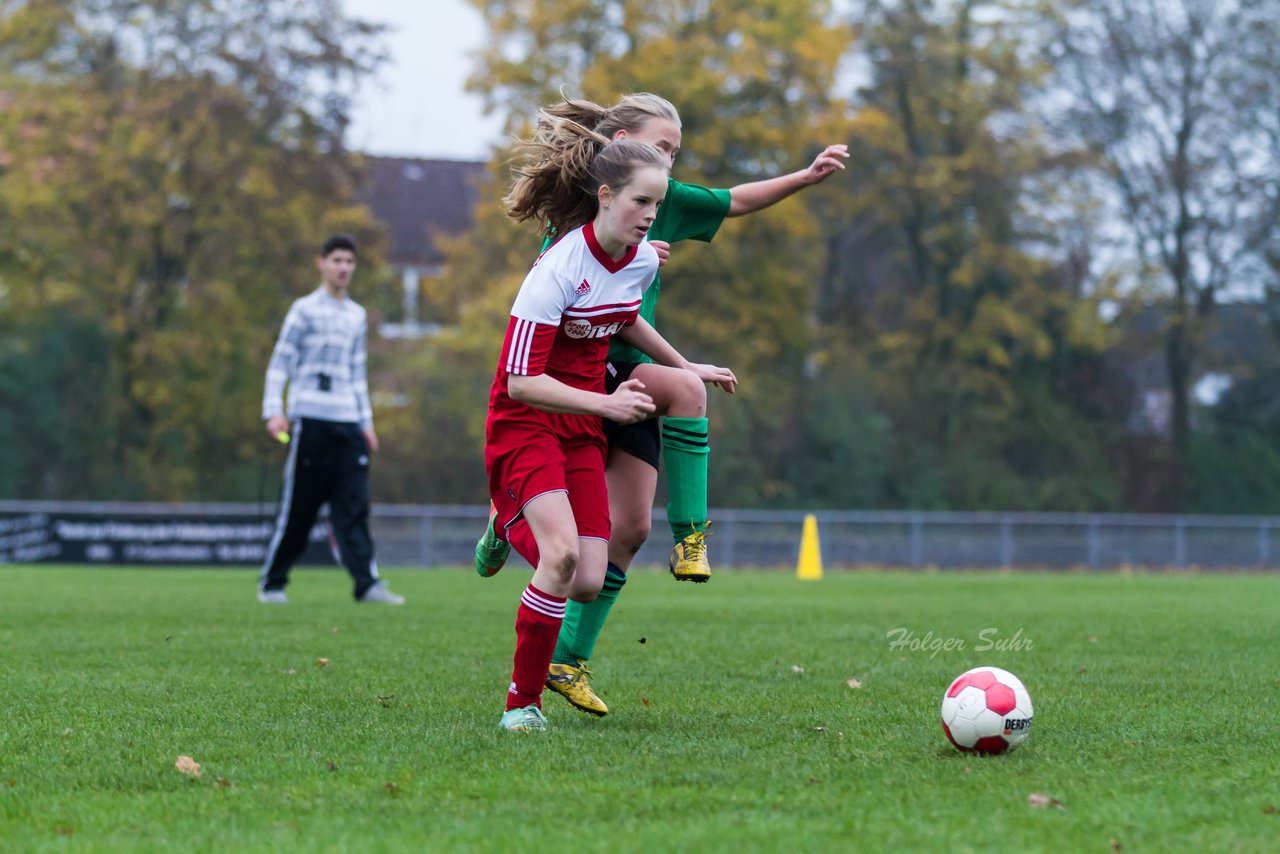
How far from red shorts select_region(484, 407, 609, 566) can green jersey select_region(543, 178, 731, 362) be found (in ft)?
1.76

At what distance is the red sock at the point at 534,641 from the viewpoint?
191 inches

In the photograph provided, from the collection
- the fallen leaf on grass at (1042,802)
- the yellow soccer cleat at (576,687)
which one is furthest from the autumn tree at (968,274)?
the fallen leaf on grass at (1042,802)

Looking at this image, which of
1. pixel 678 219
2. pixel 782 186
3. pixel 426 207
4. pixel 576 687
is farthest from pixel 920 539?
pixel 426 207

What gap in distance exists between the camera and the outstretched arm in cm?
569

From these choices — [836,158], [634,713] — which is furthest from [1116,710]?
[836,158]

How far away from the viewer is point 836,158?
5.80 m

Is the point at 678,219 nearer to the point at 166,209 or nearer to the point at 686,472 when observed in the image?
the point at 686,472

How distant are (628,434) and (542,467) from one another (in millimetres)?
790

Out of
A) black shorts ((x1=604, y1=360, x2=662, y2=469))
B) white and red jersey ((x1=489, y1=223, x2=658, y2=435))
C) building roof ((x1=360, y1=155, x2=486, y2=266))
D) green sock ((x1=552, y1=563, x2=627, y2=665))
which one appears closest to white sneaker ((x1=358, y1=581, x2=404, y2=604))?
green sock ((x1=552, y1=563, x2=627, y2=665))

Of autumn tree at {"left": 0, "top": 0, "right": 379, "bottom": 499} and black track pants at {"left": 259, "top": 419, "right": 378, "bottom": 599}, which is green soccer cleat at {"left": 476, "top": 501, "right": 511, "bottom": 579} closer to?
black track pants at {"left": 259, "top": 419, "right": 378, "bottom": 599}

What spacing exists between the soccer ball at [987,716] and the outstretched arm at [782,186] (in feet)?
7.07

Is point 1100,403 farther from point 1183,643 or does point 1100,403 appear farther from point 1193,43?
point 1183,643

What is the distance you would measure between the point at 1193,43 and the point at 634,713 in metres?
29.9

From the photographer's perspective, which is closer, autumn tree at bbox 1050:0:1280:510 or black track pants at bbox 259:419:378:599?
black track pants at bbox 259:419:378:599
